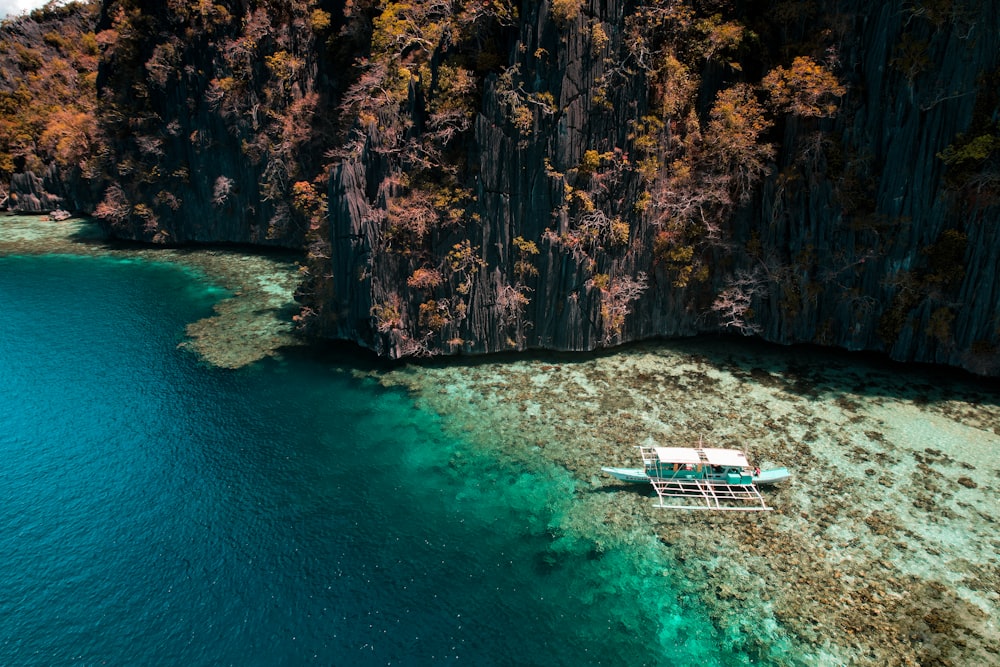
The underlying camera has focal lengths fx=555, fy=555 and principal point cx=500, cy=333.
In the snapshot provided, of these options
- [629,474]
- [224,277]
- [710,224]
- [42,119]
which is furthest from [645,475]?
[42,119]

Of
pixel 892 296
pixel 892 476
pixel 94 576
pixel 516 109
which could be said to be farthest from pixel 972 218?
pixel 94 576

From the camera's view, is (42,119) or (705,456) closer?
(705,456)

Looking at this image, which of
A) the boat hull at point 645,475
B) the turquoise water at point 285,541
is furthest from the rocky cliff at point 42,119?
the boat hull at point 645,475

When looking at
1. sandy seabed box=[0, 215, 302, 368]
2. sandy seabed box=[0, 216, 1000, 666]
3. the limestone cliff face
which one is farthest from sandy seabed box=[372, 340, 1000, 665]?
sandy seabed box=[0, 215, 302, 368]

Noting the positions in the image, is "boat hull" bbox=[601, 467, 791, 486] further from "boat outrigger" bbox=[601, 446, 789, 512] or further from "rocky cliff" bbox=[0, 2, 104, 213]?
"rocky cliff" bbox=[0, 2, 104, 213]

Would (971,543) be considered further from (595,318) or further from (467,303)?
(467,303)

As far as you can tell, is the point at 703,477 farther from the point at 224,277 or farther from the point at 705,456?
the point at 224,277

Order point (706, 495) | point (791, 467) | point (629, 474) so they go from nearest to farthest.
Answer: point (706, 495) < point (629, 474) < point (791, 467)
